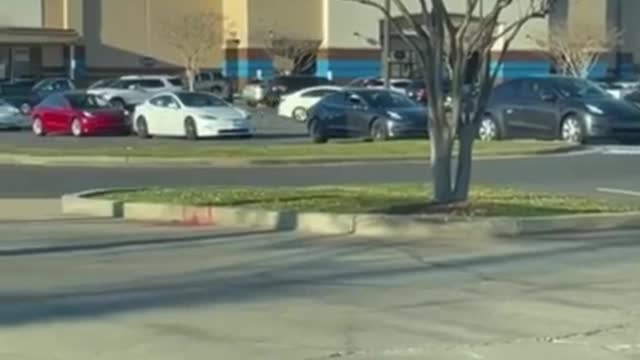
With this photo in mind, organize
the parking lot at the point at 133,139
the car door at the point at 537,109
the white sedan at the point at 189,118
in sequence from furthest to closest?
the white sedan at the point at 189,118 < the parking lot at the point at 133,139 < the car door at the point at 537,109


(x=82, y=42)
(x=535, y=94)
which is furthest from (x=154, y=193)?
(x=82, y=42)

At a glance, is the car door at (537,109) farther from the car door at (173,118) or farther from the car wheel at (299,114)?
the car wheel at (299,114)

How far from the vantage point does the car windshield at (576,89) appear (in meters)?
32.0

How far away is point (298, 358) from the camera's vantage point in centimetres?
862

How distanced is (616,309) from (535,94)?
880 inches

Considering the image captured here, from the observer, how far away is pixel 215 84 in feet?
246

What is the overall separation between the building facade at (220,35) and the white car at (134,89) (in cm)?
1738

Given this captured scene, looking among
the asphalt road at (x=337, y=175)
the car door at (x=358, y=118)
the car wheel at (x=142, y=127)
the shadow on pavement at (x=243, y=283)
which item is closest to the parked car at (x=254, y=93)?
the car wheel at (x=142, y=127)

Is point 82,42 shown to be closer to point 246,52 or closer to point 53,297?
point 246,52

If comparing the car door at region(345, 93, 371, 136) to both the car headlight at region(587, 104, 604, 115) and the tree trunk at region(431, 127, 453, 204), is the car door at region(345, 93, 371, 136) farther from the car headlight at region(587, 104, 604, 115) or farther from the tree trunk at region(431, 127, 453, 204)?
the tree trunk at region(431, 127, 453, 204)

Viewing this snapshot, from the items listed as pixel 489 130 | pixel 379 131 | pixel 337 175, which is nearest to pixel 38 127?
pixel 379 131

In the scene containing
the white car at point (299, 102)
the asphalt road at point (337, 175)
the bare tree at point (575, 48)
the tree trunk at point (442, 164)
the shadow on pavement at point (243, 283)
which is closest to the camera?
the shadow on pavement at point (243, 283)

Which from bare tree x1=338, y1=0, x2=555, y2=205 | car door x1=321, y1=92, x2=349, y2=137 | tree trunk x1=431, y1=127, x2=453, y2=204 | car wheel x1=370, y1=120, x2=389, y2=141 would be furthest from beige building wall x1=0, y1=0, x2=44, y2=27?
tree trunk x1=431, y1=127, x2=453, y2=204

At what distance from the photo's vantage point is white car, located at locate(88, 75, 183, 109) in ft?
181
